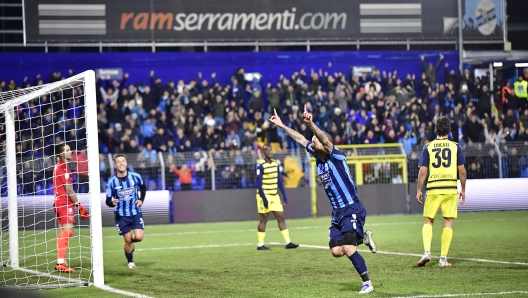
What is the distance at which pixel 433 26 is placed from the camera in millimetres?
29609

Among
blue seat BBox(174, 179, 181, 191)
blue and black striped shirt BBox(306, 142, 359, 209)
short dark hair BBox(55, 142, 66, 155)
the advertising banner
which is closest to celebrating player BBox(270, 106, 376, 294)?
blue and black striped shirt BBox(306, 142, 359, 209)

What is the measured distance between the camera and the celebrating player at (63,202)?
40.2 feet

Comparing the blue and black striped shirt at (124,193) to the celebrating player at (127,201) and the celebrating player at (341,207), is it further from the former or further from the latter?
the celebrating player at (341,207)

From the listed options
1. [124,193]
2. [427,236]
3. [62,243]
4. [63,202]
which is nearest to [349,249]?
[427,236]

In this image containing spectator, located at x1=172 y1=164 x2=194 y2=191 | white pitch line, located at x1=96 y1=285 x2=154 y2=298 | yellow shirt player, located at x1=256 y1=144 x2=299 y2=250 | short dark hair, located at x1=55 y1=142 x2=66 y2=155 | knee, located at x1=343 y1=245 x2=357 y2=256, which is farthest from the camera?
spectator, located at x1=172 y1=164 x2=194 y2=191

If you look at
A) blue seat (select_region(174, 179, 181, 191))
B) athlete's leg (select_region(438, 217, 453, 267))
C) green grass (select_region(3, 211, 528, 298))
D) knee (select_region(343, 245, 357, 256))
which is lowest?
green grass (select_region(3, 211, 528, 298))

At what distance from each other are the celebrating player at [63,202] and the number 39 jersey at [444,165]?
5653 millimetres

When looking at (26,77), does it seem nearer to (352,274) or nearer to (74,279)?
(74,279)

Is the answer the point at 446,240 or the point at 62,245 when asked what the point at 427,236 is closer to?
the point at 446,240

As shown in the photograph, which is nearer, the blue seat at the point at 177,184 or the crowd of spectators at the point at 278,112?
the blue seat at the point at 177,184

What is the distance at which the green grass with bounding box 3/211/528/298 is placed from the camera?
8953 millimetres

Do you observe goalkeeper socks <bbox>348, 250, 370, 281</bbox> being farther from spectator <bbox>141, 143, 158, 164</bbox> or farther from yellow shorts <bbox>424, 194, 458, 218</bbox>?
spectator <bbox>141, 143, 158, 164</bbox>

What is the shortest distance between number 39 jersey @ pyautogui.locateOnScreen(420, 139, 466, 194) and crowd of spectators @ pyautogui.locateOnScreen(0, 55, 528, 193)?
1327cm

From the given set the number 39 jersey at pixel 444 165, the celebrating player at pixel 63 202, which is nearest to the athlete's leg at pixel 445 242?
the number 39 jersey at pixel 444 165
